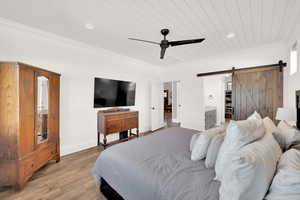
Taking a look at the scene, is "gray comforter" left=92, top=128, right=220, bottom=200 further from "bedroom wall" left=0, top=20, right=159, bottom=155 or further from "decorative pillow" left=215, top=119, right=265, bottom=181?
"bedroom wall" left=0, top=20, right=159, bottom=155

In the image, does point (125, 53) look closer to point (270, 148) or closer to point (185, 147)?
point (185, 147)

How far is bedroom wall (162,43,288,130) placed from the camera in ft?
10.1

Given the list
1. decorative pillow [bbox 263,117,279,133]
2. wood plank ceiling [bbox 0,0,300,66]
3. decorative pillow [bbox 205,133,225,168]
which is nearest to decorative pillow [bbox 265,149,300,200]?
decorative pillow [bbox 205,133,225,168]

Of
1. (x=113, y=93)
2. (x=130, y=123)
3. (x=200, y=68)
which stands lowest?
(x=130, y=123)

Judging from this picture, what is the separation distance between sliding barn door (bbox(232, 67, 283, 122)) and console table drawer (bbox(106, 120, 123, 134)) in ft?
10.4

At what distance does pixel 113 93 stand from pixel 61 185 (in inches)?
92.5

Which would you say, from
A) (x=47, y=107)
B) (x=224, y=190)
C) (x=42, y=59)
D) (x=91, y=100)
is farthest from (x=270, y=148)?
(x=42, y=59)

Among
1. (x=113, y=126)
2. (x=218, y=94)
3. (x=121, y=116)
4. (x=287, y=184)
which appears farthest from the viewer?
(x=218, y=94)

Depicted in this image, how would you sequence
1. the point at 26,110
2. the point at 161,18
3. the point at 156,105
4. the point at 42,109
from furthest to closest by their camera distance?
the point at 156,105
the point at 42,109
the point at 161,18
the point at 26,110

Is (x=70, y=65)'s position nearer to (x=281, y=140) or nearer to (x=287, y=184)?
(x=287, y=184)

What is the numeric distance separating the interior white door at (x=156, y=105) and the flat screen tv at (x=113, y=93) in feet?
2.89

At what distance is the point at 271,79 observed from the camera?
9.97 feet

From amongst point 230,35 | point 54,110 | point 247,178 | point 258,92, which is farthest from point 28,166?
point 258,92

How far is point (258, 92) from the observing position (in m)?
3.21
